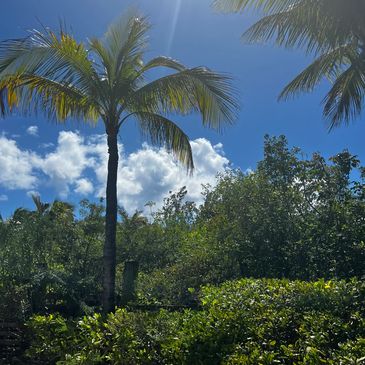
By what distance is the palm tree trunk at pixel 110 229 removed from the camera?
7980 millimetres

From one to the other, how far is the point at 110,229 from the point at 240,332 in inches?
166

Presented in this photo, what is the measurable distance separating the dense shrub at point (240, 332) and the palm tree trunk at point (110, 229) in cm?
157

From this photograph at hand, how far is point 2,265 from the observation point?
8.28m

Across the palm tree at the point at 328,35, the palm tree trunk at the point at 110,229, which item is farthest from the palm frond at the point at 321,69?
the palm tree trunk at the point at 110,229

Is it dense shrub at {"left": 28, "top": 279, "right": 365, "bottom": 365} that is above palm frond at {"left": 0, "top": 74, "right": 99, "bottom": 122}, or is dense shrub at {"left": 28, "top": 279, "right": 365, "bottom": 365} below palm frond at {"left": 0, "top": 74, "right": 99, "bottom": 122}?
below

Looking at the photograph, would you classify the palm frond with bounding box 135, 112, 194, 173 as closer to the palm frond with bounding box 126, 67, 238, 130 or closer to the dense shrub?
the palm frond with bounding box 126, 67, 238, 130

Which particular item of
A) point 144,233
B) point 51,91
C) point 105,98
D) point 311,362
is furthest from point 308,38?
point 144,233

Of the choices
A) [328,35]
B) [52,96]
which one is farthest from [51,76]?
[328,35]

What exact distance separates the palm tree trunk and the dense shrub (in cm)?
157

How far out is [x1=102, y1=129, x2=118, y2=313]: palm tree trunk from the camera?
7980mm

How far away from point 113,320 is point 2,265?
3.39 m

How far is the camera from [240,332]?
4.57 m

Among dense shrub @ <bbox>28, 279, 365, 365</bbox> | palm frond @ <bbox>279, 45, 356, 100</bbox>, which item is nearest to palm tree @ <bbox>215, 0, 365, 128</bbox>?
palm frond @ <bbox>279, 45, 356, 100</bbox>

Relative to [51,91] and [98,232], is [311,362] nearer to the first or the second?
[51,91]
